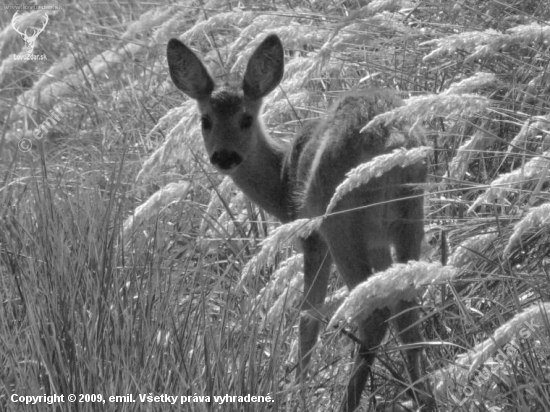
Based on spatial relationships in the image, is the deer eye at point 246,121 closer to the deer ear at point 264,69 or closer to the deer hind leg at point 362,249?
the deer ear at point 264,69

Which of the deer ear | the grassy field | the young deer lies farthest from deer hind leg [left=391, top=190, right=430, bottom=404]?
the deer ear

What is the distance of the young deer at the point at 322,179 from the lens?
4715mm

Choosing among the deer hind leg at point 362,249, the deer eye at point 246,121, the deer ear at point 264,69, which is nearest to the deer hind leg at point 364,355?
the deer hind leg at point 362,249

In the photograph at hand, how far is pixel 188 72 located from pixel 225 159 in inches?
22.5

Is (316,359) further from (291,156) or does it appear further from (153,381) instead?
(291,156)

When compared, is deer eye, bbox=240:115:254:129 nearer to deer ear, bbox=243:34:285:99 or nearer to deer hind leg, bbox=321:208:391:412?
deer ear, bbox=243:34:285:99

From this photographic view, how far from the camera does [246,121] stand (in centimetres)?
584

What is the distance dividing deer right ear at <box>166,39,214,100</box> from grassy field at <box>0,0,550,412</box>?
6.7 inches

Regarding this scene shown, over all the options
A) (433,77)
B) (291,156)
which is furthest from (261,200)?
(433,77)

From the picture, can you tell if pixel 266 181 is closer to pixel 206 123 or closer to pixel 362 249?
pixel 206 123

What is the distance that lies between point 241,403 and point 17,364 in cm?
77

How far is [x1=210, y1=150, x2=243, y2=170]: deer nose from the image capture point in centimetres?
555

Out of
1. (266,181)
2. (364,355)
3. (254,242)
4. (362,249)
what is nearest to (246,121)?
(266,181)

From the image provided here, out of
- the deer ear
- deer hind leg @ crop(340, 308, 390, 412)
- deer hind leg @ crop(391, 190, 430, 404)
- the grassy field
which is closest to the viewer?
the grassy field
